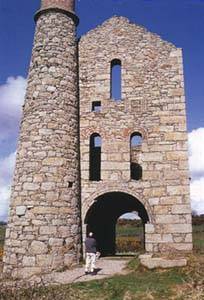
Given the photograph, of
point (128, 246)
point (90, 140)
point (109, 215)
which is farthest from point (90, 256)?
point (128, 246)

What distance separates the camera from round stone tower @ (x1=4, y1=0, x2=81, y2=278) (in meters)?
11.1

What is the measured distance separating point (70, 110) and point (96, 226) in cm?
562

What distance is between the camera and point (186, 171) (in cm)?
1245

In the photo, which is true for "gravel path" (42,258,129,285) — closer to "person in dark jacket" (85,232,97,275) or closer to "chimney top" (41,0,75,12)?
"person in dark jacket" (85,232,97,275)

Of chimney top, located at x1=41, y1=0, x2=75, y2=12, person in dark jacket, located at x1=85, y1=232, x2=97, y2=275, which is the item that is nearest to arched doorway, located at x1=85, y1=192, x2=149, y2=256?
person in dark jacket, located at x1=85, y1=232, x2=97, y2=275

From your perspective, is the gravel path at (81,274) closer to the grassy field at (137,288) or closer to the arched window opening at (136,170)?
the grassy field at (137,288)

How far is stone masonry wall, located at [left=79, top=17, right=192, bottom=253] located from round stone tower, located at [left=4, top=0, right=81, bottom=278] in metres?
0.75

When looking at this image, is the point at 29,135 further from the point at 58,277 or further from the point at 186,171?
the point at 186,171

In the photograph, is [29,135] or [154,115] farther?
[154,115]

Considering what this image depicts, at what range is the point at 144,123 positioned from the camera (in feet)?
43.7

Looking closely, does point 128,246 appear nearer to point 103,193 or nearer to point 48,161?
point 103,193

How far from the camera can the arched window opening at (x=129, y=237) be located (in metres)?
22.1

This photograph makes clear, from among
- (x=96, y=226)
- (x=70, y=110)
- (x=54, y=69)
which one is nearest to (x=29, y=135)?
(x=70, y=110)

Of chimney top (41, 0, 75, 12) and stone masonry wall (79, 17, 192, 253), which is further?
chimney top (41, 0, 75, 12)
